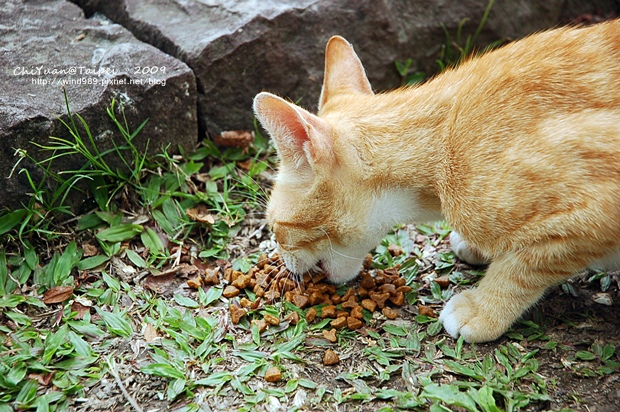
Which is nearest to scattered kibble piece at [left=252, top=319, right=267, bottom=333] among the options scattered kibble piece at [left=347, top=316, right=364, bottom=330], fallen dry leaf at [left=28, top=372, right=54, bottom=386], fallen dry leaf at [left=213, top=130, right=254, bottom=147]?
scattered kibble piece at [left=347, top=316, right=364, bottom=330]

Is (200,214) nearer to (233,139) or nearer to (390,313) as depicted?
(233,139)

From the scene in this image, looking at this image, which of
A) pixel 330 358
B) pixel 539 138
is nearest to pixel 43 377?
pixel 330 358

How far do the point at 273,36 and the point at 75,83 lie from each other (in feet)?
4.59

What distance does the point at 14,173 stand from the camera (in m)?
3.38

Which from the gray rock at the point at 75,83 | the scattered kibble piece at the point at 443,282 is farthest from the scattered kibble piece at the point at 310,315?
the gray rock at the point at 75,83

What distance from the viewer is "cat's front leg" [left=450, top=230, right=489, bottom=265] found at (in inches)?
139

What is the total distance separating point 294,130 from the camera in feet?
9.28

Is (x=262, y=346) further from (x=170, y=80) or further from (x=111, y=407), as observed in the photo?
(x=170, y=80)

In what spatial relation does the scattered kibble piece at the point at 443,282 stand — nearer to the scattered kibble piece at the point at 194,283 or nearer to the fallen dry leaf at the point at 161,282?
the scattered kibble piece at the point at 194,283

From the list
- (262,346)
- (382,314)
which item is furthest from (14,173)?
(382,314)

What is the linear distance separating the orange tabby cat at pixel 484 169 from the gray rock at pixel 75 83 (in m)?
1.15

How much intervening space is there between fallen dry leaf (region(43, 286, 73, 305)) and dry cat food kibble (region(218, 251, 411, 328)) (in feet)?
A: 2.71

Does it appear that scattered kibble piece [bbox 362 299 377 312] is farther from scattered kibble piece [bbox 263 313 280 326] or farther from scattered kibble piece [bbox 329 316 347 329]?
scattered kibble piece [bbox 263 313 280 326]

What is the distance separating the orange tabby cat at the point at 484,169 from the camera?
2.67 meters
